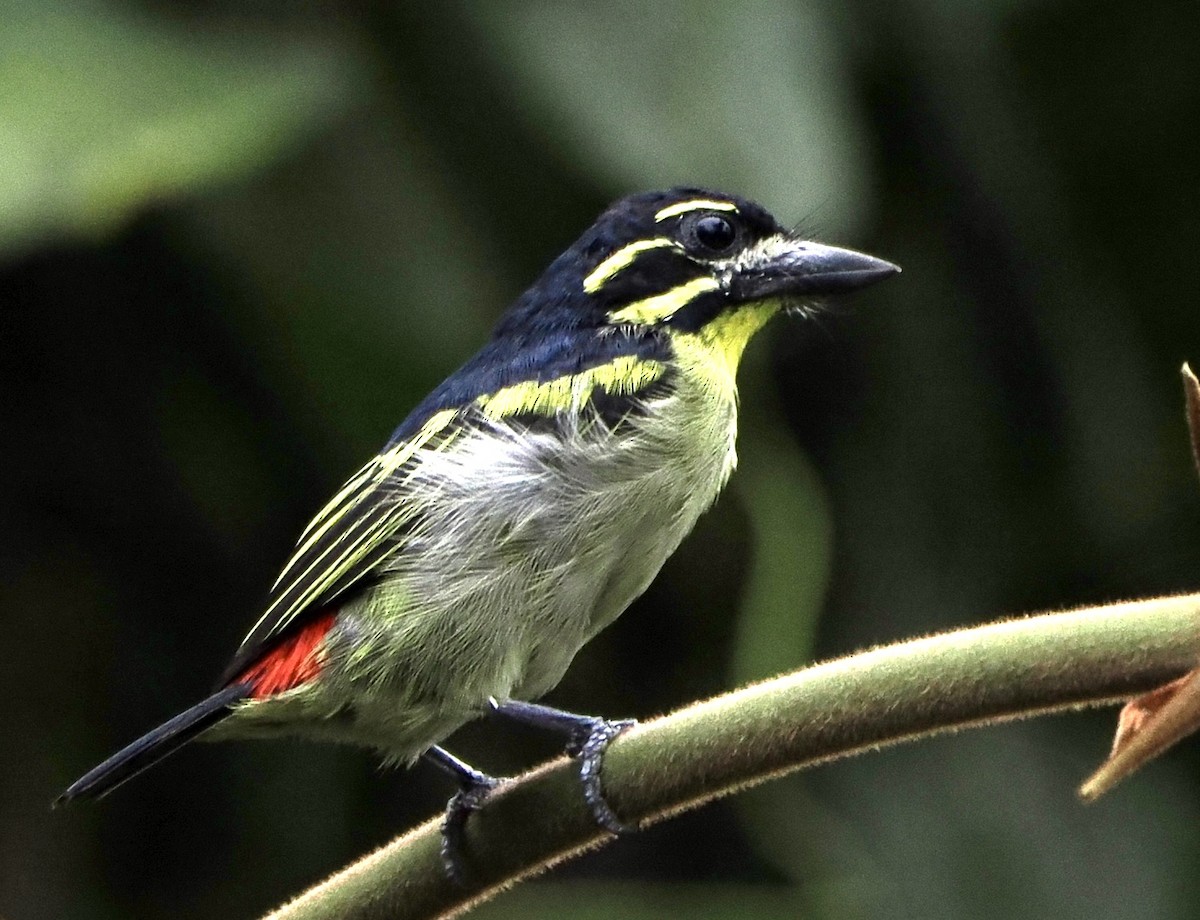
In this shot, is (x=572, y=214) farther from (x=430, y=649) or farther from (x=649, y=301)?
(x=430, y=649)

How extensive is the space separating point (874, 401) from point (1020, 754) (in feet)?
2.69

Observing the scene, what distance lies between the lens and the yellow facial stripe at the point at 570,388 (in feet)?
8.75

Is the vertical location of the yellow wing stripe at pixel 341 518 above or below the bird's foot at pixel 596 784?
above

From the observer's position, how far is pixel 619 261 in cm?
290

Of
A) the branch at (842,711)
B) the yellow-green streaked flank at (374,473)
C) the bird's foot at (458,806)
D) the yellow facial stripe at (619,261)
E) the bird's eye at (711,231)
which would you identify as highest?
the yellow facial stripe at (619,261)

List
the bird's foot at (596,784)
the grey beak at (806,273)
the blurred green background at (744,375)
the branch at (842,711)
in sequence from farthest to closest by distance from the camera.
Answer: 1. the blurred green background at (744,375)
2. the grey beak at (806,273)
3. the bird's foot at (596,784)
4. the branch at (842,711)

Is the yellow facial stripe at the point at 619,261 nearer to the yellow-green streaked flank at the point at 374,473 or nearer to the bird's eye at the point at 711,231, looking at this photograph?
the bird's eye at the point at 711,231

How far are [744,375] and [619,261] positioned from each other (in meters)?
0.66

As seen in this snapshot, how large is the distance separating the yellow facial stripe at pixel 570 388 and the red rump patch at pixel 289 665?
1.49 ft

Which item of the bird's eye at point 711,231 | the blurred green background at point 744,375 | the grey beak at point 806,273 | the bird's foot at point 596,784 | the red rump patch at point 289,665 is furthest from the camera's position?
the blurred green background at point 744,375

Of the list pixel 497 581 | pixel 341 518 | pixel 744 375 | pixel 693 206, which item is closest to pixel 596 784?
pixel 497 581

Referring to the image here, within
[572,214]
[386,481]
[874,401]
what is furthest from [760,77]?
[386,481]

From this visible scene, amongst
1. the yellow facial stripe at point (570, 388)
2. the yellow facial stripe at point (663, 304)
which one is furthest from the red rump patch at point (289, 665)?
the yellow facial stripe at point (663, 304)

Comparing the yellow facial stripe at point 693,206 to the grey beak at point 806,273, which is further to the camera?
→ the yellow facial stripe at point 693,206
